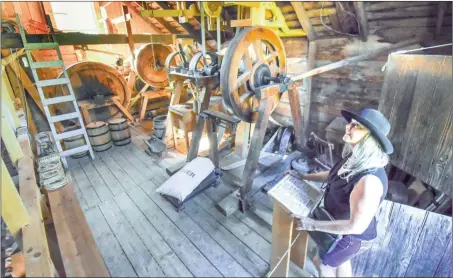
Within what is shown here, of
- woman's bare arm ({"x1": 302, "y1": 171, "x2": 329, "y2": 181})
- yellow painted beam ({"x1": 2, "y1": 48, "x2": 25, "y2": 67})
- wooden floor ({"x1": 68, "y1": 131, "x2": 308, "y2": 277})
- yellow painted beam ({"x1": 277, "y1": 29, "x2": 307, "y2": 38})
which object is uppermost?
yellow painted beam ({"x1": 277, "y1": 29, "x2": 307, "y2": 38})

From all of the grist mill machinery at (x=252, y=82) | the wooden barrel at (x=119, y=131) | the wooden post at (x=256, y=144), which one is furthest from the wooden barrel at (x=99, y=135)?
the wooden post at (x=256, y=144)

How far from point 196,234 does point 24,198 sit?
1.49m

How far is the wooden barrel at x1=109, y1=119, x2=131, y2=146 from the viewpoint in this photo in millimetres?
4255

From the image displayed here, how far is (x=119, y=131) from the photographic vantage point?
4.31m

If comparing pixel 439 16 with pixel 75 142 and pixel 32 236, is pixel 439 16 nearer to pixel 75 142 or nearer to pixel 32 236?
pixel 32 236

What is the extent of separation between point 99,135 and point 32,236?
338 centimetres

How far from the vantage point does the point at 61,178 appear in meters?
2.02

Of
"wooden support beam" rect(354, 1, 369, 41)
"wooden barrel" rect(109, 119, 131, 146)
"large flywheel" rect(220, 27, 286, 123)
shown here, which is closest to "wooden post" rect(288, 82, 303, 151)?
"large flywheel" rect(220, 27, 286, 123)

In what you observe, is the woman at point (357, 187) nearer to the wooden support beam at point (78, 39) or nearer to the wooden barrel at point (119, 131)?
the wooden barrel at point (119, 131)

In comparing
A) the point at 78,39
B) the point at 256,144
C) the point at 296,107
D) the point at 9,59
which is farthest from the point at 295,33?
the point at 9,59

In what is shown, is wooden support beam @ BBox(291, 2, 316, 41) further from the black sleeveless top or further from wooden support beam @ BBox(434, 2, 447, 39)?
the black sleeveless top

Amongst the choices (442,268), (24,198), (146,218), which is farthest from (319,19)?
(24,198)

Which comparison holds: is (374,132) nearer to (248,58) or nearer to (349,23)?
(248,58)

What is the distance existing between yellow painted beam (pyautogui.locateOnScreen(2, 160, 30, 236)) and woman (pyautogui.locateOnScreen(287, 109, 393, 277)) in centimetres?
146
